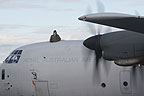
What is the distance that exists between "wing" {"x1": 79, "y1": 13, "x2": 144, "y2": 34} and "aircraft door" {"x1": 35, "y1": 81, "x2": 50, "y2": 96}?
27.2 ft

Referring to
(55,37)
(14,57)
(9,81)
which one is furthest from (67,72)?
(14,57)

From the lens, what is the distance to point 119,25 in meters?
12.0

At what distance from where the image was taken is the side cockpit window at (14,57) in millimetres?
20722

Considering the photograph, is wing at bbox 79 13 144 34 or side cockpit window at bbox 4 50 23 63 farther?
side cockpit window at bbox 4 50 23 63

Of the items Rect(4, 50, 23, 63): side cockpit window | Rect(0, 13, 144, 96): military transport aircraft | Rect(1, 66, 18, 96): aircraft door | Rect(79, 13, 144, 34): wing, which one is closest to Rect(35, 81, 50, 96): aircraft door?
Rect(0, 13, 144, 96): military transport aircraft

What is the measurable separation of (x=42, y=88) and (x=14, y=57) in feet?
8.99

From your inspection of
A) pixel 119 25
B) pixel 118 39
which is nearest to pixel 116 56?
pixel 118 39

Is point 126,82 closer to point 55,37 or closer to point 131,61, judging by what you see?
point 131,61

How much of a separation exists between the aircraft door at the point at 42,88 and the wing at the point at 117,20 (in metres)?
8.28

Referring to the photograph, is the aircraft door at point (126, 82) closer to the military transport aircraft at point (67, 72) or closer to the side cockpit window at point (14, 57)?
the military transport aircraft at point (67, 72)

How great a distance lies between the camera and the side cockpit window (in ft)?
68.0

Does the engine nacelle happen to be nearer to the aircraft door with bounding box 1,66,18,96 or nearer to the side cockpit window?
the aircraft door with bounding box 1,66,18,96

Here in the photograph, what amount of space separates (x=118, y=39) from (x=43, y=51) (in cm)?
681

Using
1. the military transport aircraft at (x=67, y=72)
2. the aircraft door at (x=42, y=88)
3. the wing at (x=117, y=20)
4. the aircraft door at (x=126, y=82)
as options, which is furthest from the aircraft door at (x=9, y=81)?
the wing at (x=117, y=20)
